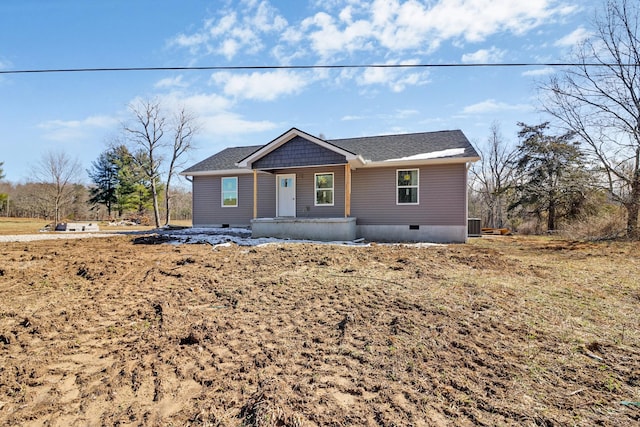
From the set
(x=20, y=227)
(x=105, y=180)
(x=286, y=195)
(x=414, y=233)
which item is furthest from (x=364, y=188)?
(x=105, y=180)

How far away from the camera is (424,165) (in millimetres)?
11883

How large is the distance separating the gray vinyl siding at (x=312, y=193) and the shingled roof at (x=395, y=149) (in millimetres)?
1284

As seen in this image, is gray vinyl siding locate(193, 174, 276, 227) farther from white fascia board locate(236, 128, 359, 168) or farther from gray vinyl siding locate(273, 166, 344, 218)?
white fascia board locate(236, 128, 359, 168)

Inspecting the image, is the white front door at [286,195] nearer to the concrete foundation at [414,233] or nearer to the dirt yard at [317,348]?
the concrete foundation at [414,233]

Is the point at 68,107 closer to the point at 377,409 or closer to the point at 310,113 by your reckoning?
the point at 310,113

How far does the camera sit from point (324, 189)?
13094mm

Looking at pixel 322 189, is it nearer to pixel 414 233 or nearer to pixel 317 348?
pixel 414 233

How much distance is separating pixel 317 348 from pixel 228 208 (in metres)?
13.2

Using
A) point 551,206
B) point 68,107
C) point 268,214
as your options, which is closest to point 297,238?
point 268,214

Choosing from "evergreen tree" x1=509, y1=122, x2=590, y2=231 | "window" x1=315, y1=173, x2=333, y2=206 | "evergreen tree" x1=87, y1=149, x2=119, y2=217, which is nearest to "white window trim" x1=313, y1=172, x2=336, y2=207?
"window" x1=315, y1=173, x2=333, y2=206

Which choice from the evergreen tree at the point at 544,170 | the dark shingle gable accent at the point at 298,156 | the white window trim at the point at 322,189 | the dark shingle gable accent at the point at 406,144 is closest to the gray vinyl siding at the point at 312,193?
the white window trim at the point at 322,189

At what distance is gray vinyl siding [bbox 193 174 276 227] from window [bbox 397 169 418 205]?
5.66m

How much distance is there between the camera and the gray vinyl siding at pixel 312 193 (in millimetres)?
12844

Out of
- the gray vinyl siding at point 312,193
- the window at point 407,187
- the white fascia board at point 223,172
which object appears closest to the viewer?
the window at point 407,187
